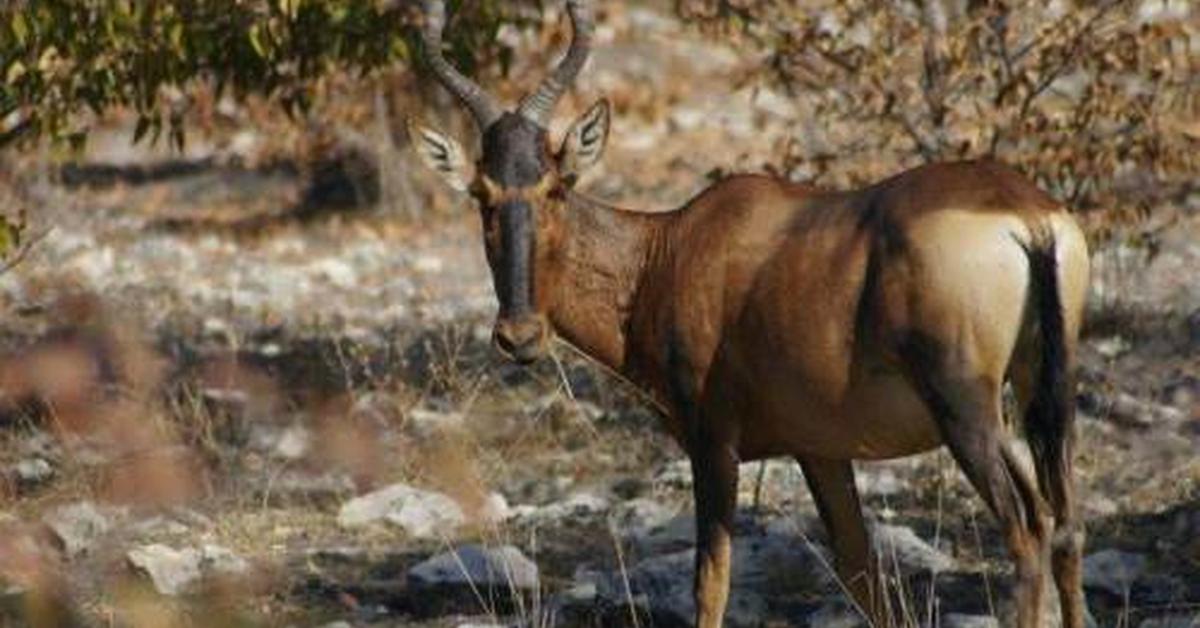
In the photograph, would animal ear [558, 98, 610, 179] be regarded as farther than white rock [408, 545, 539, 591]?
No

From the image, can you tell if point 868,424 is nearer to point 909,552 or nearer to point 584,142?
point 584,142

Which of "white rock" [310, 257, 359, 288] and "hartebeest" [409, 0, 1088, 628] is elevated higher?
"hartebeest" [409, 0, 1088, 628]

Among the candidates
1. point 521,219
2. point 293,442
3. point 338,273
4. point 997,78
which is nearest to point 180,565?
point 521,219

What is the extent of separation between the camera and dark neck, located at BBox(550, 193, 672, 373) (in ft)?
30.1

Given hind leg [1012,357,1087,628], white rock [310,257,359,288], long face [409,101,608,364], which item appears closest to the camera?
hind leg [1012,357,1087,628]

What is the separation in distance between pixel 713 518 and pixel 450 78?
184 centimetres

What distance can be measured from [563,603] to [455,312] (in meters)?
6.56

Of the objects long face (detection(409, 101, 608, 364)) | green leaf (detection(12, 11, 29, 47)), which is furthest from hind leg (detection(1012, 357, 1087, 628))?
green leaf (detection(12, 11, 29, 47))

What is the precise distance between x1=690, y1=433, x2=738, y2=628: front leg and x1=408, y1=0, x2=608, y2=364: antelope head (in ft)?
2.22

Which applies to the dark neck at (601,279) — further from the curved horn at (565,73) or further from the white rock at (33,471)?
the white rock at (33,471)

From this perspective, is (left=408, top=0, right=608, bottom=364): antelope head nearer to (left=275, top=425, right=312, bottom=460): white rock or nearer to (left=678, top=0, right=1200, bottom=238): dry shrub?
(left=678, top=0, right=1200, bottom=238): dry shrub

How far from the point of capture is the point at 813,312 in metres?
8.35

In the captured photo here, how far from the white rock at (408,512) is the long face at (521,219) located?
2.28m

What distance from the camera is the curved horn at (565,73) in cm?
905
